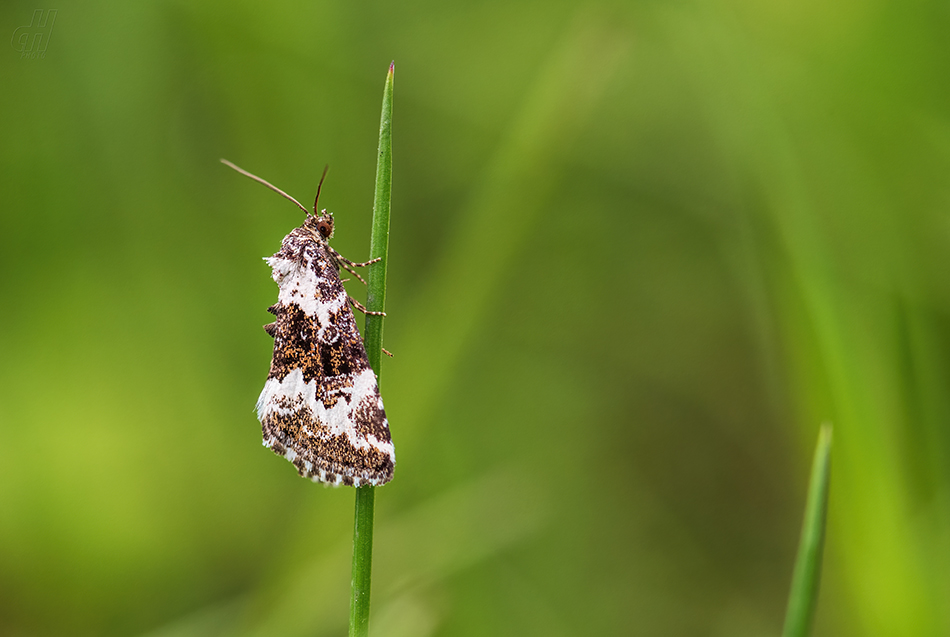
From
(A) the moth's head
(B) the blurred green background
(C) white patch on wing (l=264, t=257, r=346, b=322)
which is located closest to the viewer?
(C) white patch on wing (l=264, t=257, r=346, b=322)

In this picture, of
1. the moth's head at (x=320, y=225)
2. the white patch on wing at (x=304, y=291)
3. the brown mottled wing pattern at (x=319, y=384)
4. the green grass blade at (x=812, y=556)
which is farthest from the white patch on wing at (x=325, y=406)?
the green grass blade at (x=812, y=556)

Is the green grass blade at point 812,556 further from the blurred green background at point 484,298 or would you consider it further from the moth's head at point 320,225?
the moth's head at point 320,225

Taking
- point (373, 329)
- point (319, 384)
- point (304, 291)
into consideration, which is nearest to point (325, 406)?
point (319, 384)

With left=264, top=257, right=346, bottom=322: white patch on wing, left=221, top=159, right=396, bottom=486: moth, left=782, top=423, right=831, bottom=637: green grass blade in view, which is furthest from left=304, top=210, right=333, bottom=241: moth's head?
left=782, top=423, right=831, bottom=637: green grass blade

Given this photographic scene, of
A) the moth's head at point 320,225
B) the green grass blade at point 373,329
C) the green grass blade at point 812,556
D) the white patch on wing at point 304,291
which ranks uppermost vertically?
the moth's head at point 320,225

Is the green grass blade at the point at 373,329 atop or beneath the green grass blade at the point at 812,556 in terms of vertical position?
atop

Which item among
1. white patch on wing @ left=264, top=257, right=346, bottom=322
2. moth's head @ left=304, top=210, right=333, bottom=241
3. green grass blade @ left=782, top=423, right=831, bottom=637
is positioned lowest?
green grass blade @ left=782, top=423, right=831, bottom=637

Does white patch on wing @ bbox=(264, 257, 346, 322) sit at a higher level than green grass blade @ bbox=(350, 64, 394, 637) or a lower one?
higher

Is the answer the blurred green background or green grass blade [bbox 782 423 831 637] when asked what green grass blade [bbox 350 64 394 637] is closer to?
green grass blade [bbox 782 423 831 637]

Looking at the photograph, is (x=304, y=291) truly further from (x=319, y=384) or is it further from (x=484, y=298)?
(x=484, y=298)
